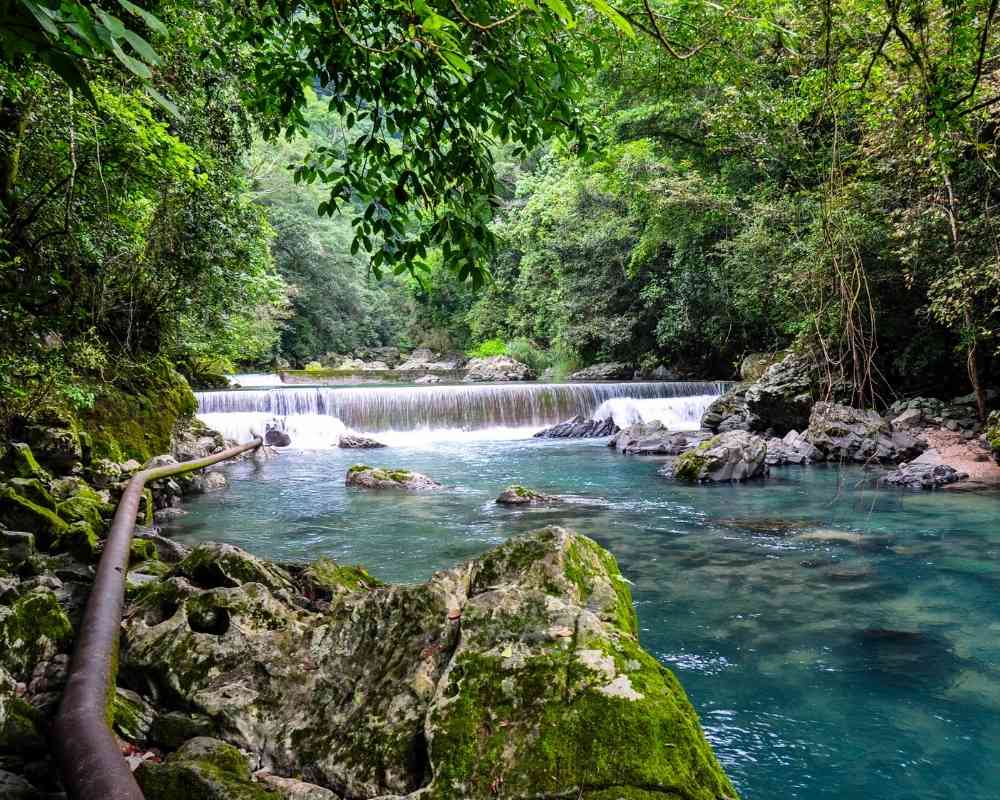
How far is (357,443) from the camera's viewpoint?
16.0 metres

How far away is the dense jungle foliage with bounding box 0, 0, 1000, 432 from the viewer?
2.34 metres

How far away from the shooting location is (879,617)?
5051mm

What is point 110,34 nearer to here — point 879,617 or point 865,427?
point 879,617

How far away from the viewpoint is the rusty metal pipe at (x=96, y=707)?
65.6 inches

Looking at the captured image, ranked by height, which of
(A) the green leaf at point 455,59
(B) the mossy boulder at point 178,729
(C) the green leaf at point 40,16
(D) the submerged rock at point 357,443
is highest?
(A) the green leaf at point 455,59

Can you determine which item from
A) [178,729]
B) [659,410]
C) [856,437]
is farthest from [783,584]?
[659,410]

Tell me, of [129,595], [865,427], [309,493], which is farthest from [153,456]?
[865,427]

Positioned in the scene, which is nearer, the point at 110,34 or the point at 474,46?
the point at 110,34

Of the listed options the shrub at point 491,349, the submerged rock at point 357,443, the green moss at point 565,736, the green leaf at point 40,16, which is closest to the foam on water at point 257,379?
the shrub at point 491,349

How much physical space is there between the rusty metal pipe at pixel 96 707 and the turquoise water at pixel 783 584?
2.70 metres

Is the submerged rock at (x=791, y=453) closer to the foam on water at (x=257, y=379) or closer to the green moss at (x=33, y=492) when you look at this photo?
the green moss at (x=33, y=492)

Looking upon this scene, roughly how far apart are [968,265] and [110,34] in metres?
12.2

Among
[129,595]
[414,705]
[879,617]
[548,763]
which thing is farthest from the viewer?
[879,617]

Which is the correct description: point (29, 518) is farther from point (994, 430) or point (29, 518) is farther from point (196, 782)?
point (994, 430)
